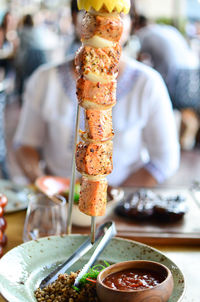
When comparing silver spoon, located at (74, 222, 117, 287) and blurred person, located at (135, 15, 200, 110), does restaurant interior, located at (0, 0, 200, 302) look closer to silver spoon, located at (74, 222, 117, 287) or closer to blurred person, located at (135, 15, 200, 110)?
silver spoon, located at (74, 222, 117, 287)

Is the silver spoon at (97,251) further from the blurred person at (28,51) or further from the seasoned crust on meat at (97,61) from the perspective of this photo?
the blurred person at (28,51)

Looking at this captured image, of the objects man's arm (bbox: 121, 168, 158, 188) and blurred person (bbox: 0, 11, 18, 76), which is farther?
blurred person (bbox: 0, 11, 18, 76)

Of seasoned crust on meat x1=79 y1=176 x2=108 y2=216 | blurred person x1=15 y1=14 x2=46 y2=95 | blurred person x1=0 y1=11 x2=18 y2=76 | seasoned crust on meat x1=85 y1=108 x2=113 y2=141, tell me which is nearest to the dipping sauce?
A: seasoned crust on meat x1=79 y1=176 x2=108 y2=216

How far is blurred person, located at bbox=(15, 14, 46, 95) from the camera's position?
20.6ft

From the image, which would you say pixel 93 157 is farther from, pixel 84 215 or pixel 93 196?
pixel 84 215

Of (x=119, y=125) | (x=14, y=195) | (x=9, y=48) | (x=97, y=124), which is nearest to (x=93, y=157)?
(x=97, y=124)

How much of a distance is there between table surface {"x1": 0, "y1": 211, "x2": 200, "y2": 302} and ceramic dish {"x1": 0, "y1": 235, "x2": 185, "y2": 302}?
82 mm

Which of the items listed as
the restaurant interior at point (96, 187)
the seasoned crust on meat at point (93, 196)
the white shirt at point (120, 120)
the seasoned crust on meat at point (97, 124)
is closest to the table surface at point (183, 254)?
the restaurant interior at point (96, 187)

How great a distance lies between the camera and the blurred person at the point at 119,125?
6.37 feet

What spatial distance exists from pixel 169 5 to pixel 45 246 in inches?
439

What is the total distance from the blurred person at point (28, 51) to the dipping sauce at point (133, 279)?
5.70 meters

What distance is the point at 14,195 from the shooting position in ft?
4.76

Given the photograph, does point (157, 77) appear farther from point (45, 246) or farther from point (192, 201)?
point (45, 246)

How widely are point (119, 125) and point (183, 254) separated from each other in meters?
0.92
